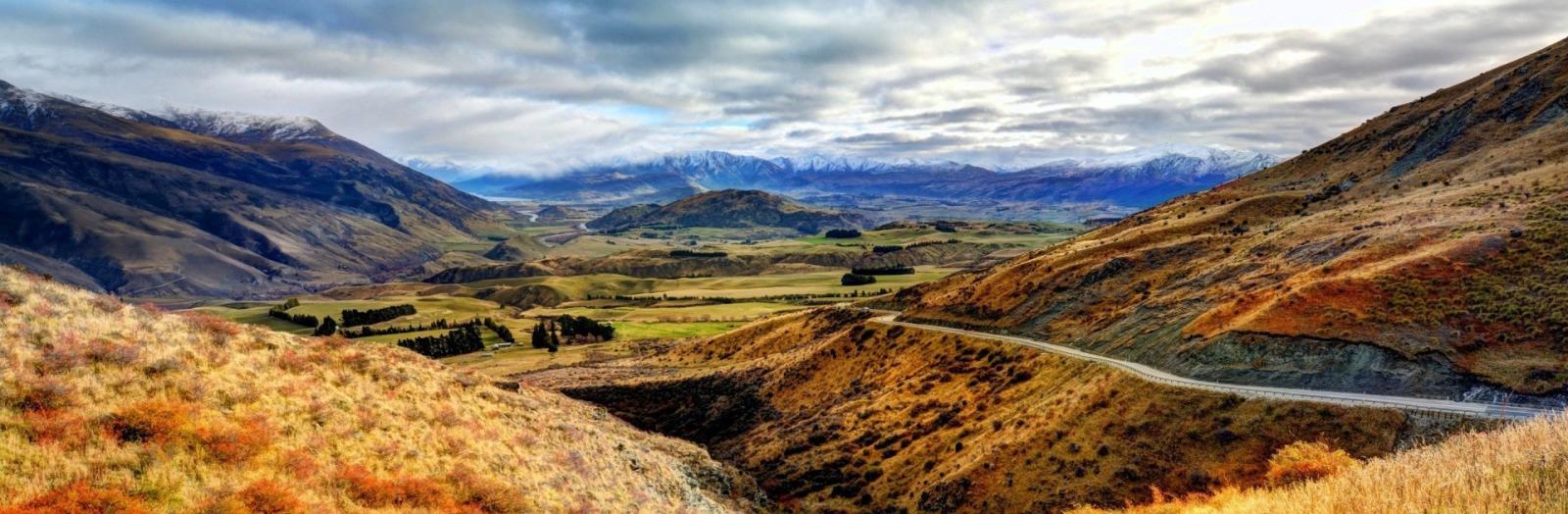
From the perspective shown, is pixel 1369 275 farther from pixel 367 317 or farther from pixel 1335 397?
pixel 367 317

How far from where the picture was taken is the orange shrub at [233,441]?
20.0 m

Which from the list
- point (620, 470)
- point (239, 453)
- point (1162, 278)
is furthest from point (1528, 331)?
point (239, 453)

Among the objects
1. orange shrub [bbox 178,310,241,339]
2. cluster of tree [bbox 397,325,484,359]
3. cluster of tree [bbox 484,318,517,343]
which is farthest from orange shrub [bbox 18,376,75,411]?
cluster of tree [bbox 484,318,517,343]

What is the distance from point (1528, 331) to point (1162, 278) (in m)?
30.0

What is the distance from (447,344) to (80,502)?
420 ft

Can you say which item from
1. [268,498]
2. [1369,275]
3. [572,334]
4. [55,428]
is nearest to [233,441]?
[268,498]

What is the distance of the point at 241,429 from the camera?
21375mm

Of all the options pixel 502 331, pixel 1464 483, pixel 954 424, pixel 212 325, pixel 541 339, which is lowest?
pixel 502 331

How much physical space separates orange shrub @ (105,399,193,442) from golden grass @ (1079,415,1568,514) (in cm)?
2834

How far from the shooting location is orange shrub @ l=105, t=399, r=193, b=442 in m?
19.2

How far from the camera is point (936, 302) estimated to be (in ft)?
292

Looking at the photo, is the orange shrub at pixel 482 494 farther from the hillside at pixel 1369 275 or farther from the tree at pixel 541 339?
the tree at pixel 541 339

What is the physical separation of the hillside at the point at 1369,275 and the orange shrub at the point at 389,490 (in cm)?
4504

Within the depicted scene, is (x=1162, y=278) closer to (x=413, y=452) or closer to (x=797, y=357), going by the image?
(x=797, y=357)
